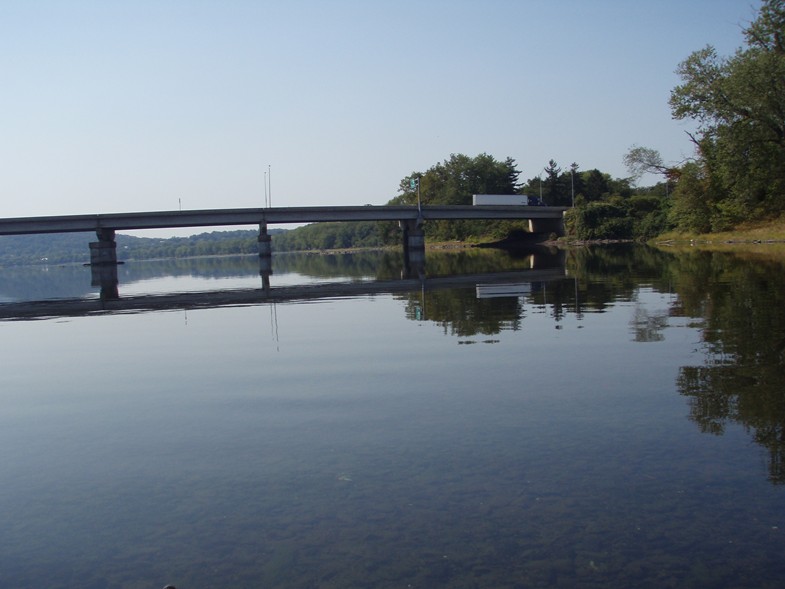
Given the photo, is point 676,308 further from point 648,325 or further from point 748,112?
point 748,112

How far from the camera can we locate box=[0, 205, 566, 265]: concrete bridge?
292 ft

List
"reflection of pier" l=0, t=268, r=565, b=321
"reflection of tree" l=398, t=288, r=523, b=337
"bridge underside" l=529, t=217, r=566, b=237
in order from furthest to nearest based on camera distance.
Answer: "bridge underside" l=529, t=217, r=566, b=237, "reflection of pier" l=0, t=268, r=565, b=321, "reflection of tree" l=398, t=288, r=523, b=337

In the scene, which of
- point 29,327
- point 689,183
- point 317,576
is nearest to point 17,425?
point 317,576

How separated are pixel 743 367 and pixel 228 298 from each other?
27.3 meters

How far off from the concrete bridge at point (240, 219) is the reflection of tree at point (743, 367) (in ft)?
207

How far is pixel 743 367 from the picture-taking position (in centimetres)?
1178

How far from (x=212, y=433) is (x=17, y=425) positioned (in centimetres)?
354

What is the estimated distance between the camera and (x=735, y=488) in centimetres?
676

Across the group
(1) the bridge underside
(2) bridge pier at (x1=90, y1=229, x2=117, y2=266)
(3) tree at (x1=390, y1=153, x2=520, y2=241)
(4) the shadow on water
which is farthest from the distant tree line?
(3) tree at (x1=390, y1=153, x2=520, y2=241)

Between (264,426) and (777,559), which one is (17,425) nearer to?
(264,426)

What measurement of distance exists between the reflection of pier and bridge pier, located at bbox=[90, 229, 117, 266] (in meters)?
59.7

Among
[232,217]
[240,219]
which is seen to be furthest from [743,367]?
[240,219]

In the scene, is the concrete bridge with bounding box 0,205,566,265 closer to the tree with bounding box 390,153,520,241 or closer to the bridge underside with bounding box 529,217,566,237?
the bridge underside with bounding box 529,217,566,237

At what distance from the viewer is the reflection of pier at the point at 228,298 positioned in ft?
104
